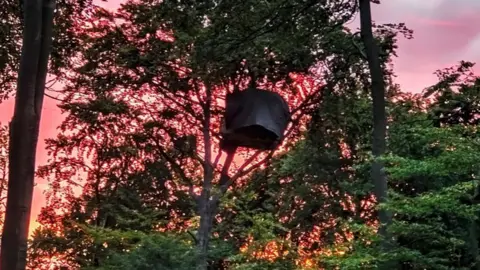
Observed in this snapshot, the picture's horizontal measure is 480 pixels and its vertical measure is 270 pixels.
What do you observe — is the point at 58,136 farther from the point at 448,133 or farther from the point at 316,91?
the point at 448,133

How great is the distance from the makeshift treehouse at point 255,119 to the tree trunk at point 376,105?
2.03 m

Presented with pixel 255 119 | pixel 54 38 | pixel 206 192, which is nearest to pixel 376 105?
pixel 255 119

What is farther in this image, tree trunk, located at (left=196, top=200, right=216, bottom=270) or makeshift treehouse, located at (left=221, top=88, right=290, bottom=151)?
tree trunk, located at (left=196, top=200, right=216, bottom=270)

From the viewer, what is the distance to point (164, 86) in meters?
12.5

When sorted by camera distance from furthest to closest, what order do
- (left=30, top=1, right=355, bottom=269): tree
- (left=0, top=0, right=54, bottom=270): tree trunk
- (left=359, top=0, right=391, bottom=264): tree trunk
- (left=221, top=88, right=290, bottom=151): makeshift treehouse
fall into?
(left=221, top=88, right=290, bottom=151): makeshift treehouse → (left=30, top=1, right=355, bottom=269): tree → (left=359, top=0, right=391, bottom=264): tree trunk → (left=0, top=0, right=54, bottom=270): tree trunk

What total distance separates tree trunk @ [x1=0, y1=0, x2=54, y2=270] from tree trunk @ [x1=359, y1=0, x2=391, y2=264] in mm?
5082

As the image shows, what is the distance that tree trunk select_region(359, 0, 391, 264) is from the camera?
26.8 ft

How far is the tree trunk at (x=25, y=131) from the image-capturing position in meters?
3.72

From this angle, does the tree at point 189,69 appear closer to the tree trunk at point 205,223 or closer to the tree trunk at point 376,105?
the tree trunk at point 205,223

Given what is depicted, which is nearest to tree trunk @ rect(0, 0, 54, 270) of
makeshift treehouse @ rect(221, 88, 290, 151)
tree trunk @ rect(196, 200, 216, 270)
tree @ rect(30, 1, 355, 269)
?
tree @ rect(30, 1, 355, 269)

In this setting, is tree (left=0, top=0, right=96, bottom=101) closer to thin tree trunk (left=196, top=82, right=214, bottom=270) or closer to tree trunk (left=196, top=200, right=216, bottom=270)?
thin tree trunk (left=196, top=82, right=214, bottom=270)

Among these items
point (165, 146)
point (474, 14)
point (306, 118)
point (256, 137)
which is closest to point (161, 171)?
point (165, 146)

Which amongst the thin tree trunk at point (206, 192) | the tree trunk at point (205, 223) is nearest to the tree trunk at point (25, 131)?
the thin tree trunk at point (206, 192)

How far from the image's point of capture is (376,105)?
337 inches
